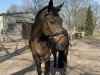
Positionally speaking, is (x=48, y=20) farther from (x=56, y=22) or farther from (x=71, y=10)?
(x=71, y=10)

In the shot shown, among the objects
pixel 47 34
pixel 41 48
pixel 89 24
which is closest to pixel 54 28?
pixel 47 34

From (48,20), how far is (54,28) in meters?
0.29

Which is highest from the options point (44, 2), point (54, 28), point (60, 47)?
point (44, 2)

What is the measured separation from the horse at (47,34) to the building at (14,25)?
85.7ft

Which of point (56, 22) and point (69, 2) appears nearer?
point (56, 22)

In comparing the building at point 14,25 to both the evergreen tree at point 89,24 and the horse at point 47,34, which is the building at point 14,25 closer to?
the evergreen tree at point 89,24

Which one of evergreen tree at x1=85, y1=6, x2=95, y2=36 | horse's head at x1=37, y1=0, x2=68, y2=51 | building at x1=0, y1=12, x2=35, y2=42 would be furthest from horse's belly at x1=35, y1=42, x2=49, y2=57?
evergreen tree at x1=85, y1=6, x2=95, y2=36

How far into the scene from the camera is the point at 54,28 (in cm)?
523

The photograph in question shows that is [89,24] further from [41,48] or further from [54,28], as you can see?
[54,28]

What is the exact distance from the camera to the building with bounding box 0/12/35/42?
106ft

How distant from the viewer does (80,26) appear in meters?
54.4

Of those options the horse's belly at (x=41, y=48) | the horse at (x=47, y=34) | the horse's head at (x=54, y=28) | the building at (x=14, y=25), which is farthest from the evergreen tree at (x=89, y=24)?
the horse's head at (x=54, y=28)

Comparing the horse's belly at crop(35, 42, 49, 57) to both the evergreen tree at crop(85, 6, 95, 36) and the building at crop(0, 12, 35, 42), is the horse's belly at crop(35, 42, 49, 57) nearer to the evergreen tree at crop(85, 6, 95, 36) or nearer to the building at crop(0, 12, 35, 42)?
the building at crop(0, 12, 35, 42)

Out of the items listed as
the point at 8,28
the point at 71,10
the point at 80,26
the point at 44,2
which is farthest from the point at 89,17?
the point at 8,28
